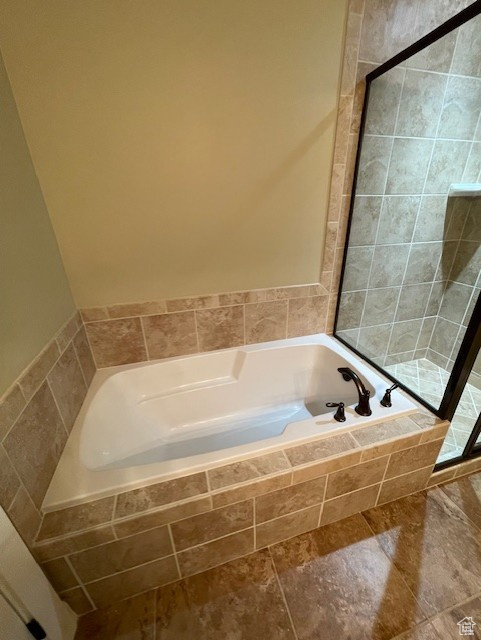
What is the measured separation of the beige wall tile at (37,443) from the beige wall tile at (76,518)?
68 millimetres

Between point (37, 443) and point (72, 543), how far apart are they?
0.31 m

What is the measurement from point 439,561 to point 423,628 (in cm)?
25

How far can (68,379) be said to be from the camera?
3.51ft

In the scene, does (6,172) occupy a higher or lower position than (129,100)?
lower

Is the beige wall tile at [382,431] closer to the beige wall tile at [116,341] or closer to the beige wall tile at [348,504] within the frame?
the beige wall tile at [348,504]

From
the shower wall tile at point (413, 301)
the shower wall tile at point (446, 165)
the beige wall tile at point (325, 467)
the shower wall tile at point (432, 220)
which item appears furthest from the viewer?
the shower wall tile at point (413, 301)

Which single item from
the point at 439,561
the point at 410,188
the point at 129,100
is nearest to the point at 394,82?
the point at 410,188

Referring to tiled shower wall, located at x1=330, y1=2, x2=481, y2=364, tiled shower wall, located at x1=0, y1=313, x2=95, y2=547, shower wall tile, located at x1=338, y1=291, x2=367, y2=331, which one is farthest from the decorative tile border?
tiled shower wall, located at x1=330, y1=2, x2=481, y2=364

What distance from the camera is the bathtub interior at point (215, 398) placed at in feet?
4.30

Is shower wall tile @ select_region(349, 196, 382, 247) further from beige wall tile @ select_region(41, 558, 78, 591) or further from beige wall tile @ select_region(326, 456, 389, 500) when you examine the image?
beige wall tile @ select_region(41, 558, 78, 591)

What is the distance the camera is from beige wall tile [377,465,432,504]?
1.12m

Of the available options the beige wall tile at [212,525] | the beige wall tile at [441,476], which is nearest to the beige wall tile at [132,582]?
the beige wall tile at [212,525]

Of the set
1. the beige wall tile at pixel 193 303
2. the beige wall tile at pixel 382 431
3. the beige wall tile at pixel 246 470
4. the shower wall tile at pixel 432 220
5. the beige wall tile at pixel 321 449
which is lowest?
the beige wall tile at pixel 382 431

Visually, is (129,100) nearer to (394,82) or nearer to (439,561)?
(394,82)
